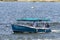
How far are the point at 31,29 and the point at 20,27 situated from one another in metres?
1.12

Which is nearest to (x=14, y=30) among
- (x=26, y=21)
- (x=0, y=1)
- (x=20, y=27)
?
(x=20, y=27)

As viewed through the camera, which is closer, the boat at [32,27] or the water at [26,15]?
the water at [26,15]

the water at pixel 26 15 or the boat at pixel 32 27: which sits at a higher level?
the boat at pixel 32 27

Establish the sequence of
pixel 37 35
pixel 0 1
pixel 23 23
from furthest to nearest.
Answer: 1. pixel 0 1
2. pixel 23 23
3. pixel 37 35

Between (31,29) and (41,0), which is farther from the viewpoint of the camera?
(41,0)

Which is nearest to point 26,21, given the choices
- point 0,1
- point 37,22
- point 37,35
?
point 37,22

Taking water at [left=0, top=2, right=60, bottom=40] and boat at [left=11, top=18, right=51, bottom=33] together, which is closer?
water at [left=0, top=2, right=60, bottom=40]

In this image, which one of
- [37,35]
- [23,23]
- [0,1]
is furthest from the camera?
[0,1]

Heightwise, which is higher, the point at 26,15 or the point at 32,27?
the point at 32,27

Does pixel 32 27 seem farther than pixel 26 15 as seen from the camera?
No

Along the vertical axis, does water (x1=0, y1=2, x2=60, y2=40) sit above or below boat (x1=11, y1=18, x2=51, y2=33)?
below

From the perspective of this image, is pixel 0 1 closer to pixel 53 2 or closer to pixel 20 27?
pixel 53 2

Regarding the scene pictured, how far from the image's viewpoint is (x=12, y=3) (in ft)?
445

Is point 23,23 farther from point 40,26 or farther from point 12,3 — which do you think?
point 12,3
